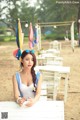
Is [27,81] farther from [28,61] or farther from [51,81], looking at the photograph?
[51,81]

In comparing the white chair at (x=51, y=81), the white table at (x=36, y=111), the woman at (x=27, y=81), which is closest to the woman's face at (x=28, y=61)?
the woman at (x=27, y=81)

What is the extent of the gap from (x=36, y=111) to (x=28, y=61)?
0.72 metres

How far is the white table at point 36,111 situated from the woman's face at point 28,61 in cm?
61

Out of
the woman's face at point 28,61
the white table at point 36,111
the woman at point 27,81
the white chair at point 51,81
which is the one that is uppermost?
the woman's face at point 28,61

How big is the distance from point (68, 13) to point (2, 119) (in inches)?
2002

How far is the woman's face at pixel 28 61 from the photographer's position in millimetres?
3898

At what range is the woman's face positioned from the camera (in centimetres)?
390

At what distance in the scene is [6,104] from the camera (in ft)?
11.2

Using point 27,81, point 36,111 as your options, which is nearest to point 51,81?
point 27,81

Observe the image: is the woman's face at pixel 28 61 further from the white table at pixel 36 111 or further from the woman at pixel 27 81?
the white table at pixel 36 111

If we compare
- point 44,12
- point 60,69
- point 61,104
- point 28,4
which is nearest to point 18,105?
point 61,104

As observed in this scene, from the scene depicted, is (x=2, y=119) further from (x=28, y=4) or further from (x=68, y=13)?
(x=28, y=4)

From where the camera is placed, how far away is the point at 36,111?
341 cm

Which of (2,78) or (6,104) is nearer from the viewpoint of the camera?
(6,104)
